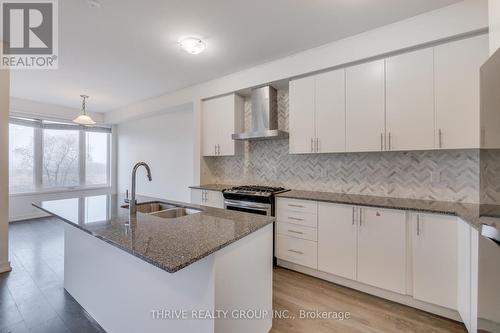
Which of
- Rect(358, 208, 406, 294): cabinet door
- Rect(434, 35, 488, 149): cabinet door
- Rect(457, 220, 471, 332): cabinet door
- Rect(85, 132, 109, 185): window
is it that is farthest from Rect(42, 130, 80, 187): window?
Rect(457, 220, 471, 332): cabinet door

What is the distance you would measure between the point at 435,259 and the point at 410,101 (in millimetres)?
1459

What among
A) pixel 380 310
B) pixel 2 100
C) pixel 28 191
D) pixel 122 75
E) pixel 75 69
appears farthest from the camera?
pixel 28 191

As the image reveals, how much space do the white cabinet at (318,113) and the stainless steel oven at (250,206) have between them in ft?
2.69

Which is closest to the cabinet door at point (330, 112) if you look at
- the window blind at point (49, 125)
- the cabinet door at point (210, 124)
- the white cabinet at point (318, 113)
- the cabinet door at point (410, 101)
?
the white cabinet at point (318, 113)

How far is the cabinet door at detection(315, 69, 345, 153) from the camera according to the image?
2.51 metres

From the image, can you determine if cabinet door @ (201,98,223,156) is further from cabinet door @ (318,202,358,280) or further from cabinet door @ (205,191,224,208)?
cabinet door @ (318,202,358,280)

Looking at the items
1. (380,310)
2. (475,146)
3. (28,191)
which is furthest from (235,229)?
(28,191)

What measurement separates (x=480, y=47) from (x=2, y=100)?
4916mm

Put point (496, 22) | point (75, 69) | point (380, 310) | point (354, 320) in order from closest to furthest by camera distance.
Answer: point (496, 22) → point (354, 320) → point (380, 310) → point (75, 69)

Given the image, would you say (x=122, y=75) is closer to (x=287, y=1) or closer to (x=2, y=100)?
(x=2, y=100)

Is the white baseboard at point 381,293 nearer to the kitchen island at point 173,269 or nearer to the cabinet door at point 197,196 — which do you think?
the kitchen island at point 173,269

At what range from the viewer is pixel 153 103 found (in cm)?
462

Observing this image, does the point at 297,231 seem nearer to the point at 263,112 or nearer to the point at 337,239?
the point at 337,239

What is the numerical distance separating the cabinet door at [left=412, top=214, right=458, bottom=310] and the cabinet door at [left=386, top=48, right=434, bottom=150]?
28.1 inches
